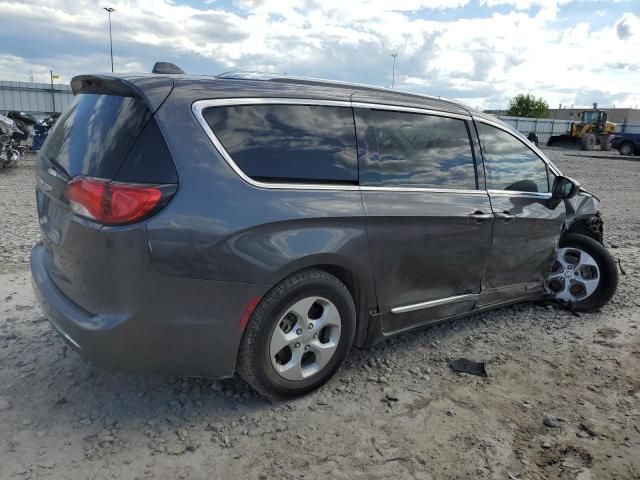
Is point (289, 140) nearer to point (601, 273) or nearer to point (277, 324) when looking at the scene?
point (277, 324)

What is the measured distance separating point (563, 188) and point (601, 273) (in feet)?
3.21

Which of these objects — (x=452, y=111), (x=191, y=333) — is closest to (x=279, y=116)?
(x=191, y=333)

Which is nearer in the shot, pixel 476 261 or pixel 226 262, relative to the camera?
pixel 226 262

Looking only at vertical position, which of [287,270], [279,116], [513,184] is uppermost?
[279,116]

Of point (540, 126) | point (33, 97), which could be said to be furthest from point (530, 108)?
point (33, 97)

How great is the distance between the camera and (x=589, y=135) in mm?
33750

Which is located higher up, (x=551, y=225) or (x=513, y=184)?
(x=513, y=184)

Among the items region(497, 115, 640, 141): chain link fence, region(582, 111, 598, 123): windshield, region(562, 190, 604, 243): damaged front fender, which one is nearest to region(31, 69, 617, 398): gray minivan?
region(562, 190, 604, 243): damaged front fender

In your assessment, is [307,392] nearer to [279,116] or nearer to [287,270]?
[287,270]

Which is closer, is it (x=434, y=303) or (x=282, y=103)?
(x=282, y=103)

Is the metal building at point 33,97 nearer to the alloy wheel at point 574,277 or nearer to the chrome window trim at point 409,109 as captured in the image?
the chrome window trim at point 409,109

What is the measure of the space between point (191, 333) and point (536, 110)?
8568cm

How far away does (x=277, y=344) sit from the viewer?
9.55 ft

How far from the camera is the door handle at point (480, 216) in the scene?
3693 millimetres
